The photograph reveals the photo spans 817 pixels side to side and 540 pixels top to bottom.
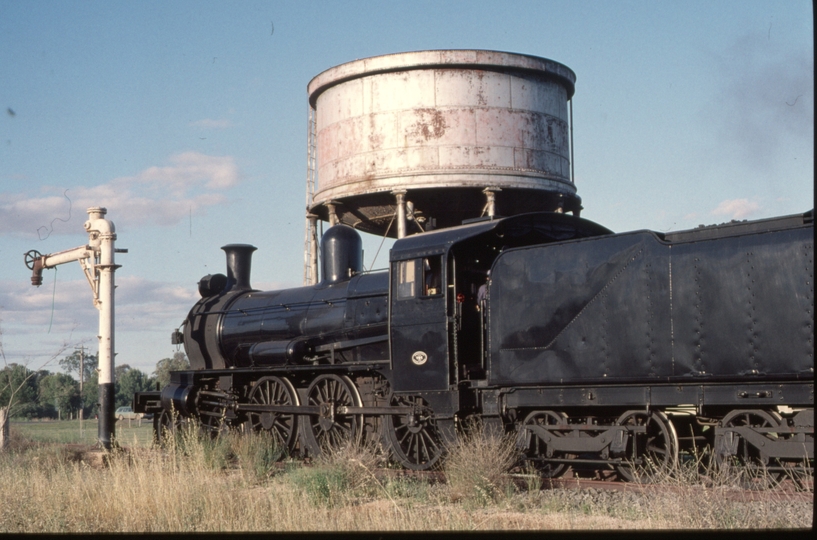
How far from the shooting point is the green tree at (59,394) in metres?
63.6

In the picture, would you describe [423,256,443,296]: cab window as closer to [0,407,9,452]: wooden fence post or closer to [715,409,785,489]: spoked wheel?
[715,409,785,489]: spoked wheel

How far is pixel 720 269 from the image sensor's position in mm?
9805

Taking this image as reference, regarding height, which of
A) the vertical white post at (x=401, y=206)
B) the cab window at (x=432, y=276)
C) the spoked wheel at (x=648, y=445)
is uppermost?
the vertical white post at (x=401, y=206)

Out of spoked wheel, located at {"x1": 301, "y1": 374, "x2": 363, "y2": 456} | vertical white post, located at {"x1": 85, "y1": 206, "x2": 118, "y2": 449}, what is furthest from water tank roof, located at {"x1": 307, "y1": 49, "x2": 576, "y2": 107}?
spoked wheel, located at {"x1": 301, "y1": 374, "x2": 363, "y2": 456}

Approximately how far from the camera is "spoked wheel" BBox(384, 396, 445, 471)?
41.6 ft

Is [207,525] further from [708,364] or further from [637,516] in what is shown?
[708,364]

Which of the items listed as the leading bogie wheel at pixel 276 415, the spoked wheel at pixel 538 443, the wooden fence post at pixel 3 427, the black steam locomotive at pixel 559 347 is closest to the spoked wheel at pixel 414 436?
the black steam locomotive at pixel 559 347

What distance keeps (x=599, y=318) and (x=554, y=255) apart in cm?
105

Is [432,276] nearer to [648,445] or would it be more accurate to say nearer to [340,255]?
[340,255]

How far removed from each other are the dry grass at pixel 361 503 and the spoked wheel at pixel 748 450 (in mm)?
410

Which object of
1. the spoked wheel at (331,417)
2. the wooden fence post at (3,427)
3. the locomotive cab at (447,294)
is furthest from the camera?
the wooden fence post at (3,427)

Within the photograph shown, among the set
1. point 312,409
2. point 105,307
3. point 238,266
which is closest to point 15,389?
point 105,307

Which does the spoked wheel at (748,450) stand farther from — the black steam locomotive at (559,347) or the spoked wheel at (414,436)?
the spoked wheel at (414,436)

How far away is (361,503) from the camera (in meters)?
9.81
